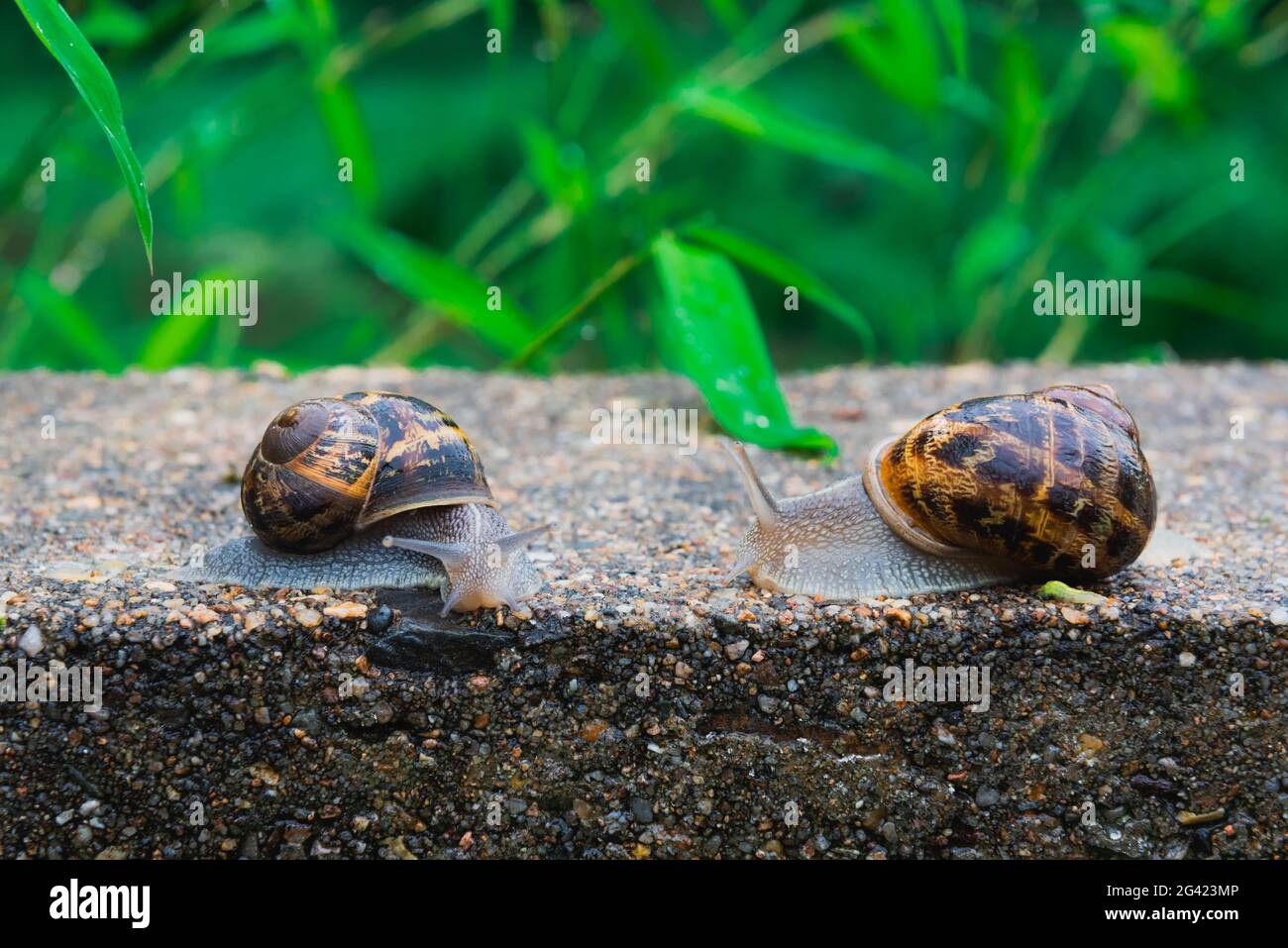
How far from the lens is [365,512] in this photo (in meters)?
2.36

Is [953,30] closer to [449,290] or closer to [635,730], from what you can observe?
[449,290]

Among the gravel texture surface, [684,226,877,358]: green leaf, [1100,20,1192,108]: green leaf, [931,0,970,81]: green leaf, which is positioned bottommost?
the gravel texture surface

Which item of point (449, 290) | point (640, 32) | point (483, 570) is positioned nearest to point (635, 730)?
point (483, 570)

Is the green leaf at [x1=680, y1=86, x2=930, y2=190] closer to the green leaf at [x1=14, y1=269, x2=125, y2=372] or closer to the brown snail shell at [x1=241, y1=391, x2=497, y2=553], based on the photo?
the brown snail shell at [x1=241, y1=391, x2=497, y2=553]

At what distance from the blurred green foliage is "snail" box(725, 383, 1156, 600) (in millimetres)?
838

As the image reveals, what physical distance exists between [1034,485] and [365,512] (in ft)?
4.43

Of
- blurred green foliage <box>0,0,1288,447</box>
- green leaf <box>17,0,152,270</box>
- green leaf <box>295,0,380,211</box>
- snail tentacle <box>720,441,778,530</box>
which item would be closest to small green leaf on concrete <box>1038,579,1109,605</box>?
snail tentacle <box>720,441,778,530</box>

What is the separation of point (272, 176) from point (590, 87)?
2616 millimetres

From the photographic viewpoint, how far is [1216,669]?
216 cm

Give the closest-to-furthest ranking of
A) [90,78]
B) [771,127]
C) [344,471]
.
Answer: [90,78]
[344,471]
[771,127]

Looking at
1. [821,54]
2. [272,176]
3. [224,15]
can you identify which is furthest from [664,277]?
[272,176]

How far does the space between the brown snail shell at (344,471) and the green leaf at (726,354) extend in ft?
2.66

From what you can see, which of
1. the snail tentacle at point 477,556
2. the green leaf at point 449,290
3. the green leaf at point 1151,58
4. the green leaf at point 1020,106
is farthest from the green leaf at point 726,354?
the green leaf at point 1151,58

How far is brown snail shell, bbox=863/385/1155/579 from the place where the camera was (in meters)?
2.21
